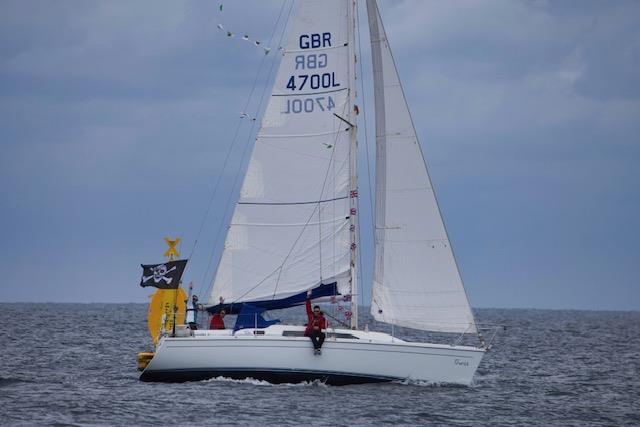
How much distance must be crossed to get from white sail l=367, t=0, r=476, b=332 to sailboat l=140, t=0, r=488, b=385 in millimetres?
29

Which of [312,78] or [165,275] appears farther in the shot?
[312,78]

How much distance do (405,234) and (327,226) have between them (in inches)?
90.6

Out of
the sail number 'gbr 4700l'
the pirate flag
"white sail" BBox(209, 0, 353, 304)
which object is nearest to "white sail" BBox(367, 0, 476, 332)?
"white sail" BBox(209, 0, 353, 304)

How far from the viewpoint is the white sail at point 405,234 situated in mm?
30203

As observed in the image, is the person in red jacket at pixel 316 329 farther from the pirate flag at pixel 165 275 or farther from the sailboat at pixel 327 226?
the pirate flag at pixel 165 275

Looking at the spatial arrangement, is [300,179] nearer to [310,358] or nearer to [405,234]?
[405,234]

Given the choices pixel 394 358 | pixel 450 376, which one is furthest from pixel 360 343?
pixel 450 376

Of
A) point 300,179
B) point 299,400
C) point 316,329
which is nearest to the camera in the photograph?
point 299,400

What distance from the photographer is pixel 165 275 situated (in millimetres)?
30969

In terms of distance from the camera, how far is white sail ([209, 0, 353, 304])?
31.3 meters

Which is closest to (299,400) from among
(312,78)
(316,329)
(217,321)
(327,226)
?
(316,329)

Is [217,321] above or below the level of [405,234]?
below

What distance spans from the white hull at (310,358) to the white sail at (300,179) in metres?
2.30

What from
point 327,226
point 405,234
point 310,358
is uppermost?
point 327,226
